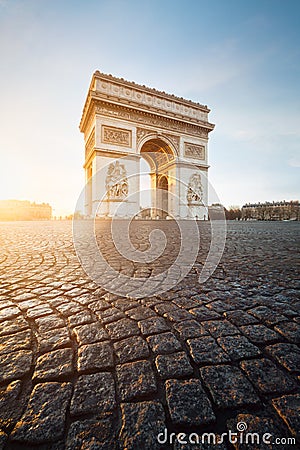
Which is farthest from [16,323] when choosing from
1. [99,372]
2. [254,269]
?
[254,269]

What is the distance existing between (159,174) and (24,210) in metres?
39.4

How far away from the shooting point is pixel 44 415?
0.70m

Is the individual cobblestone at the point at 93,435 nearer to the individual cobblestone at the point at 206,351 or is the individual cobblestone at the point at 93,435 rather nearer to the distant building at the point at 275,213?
the individual cobblestone at the point at 206,351

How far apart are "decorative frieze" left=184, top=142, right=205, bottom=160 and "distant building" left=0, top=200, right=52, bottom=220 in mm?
36854

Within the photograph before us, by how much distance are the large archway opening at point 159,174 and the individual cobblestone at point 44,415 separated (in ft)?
70.5

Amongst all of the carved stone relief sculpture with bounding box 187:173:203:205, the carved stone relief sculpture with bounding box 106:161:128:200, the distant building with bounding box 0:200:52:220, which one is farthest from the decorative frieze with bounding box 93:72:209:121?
the distant building with bounding box 0:200:52:220

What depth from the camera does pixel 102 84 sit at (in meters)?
18.0

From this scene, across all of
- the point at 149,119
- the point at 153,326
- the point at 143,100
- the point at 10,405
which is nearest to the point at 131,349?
the point at 153,326

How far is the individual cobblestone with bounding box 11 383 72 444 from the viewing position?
2.08ft

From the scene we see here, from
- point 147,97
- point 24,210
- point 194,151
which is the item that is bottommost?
point 24,210

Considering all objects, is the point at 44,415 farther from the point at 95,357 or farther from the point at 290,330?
the point at 290,330

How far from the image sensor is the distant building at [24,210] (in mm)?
47812

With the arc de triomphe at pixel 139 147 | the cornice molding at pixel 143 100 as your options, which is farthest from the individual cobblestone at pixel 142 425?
the cornice molding at pixel 143 100

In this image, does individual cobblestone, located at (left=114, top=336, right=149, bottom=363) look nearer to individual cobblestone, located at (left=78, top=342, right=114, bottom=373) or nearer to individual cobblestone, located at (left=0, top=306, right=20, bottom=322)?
individual cobblestone, located at (left=78, top=342, right=114, bottom=373)
